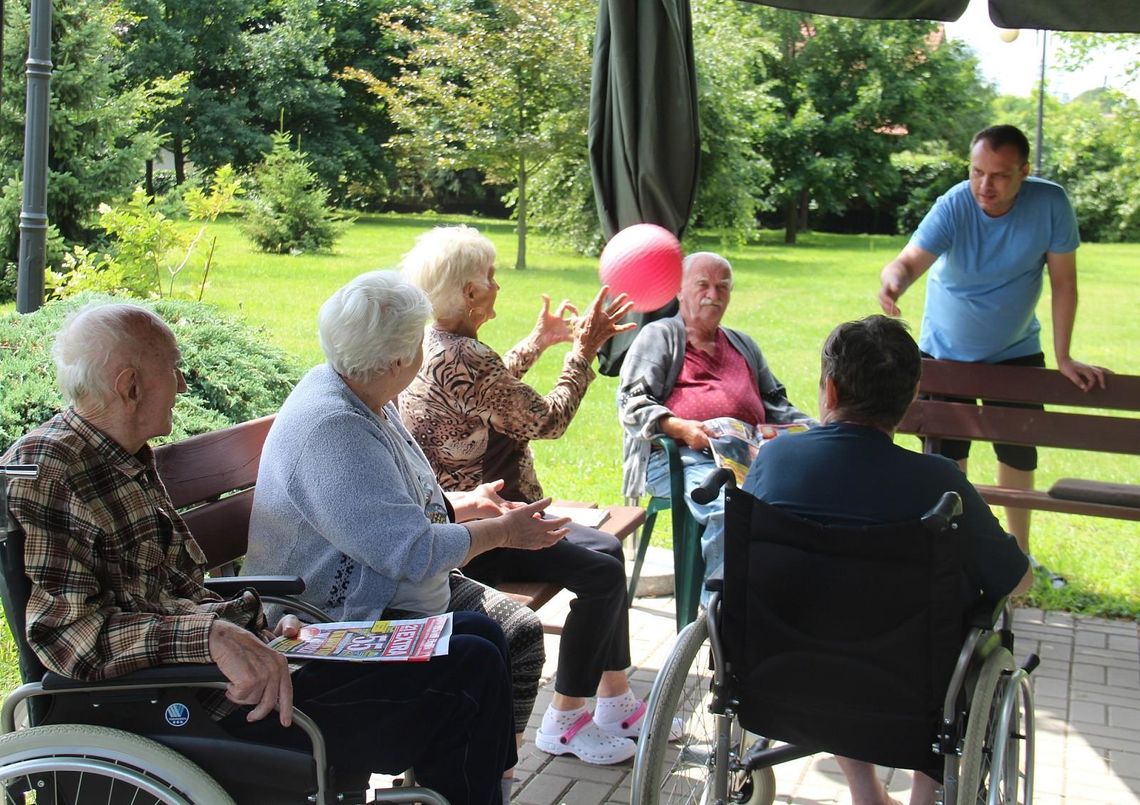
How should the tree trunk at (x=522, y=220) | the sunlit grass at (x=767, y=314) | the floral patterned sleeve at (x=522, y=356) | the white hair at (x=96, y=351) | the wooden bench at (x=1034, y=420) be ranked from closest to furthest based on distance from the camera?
the white hair at (x=96, y=351) → the floral patterned sleeve at (x=522, y=356) → the wooden bench at (x=1034, y=420) → the sunlit grass at (x=767, y=314) → the tree trunk at (x=522, y=220)

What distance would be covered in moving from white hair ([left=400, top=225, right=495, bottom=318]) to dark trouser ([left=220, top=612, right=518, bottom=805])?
1143 mm

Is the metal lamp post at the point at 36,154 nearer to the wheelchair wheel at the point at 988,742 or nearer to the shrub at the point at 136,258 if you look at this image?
the shrub at the point at 136,258

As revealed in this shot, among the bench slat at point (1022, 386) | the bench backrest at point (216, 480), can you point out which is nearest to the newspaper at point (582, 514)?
the bench backrest at point (216, 480)

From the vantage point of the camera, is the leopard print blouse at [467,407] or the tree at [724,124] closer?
the leopard print blouse at [467,407]

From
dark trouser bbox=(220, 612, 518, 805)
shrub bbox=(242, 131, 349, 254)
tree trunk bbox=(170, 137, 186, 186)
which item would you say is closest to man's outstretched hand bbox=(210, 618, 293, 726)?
dark trouser bbox=(220, 612, 518, 805)

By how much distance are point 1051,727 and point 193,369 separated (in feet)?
10.8

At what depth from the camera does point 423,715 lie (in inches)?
85.5

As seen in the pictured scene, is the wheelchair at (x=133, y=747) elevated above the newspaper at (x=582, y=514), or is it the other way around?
the newspaper at (x=582, y=514)

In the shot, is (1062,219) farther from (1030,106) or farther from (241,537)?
(1030,106)

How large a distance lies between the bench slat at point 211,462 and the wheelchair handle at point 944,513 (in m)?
1.50

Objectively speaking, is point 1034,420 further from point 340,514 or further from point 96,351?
point 96,351

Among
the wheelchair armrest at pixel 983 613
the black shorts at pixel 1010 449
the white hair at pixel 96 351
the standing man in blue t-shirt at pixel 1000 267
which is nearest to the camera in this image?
the white hair at pixel 96 351

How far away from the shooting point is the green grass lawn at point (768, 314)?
5.67m

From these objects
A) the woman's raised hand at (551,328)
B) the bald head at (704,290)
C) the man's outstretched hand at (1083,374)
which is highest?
the bald head at (704,290)
